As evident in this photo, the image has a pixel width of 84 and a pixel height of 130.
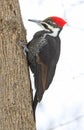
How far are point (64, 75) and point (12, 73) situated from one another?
1.47m

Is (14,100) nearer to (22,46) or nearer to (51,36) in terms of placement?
(22,46)

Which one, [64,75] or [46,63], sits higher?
[46,63]

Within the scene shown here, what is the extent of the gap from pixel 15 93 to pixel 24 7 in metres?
A: 1.59

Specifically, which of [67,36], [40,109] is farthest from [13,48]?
[67,36]

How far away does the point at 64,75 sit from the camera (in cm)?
360

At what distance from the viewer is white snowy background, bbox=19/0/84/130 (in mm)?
3541

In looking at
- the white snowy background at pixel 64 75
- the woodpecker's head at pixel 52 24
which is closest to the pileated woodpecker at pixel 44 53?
the woodpecker's head at pixel 52 24

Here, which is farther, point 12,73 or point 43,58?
point 43,58

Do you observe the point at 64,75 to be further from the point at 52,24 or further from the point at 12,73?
the point at 12,73

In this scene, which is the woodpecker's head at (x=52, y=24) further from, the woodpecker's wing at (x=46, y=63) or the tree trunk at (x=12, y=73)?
the tree trunk at (x=12, y=73)

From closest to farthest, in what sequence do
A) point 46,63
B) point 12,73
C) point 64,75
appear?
point 12,73 < point 46,63 < point 64,75

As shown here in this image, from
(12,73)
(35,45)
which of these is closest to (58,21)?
(35,45)

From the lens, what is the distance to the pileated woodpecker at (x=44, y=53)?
7.49 feet

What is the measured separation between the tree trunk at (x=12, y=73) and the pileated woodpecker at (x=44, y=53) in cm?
9
